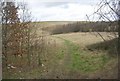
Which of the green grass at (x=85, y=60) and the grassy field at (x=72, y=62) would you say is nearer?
the grassy field at (x=72, y=62)

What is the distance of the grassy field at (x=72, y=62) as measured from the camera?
14.1 meters

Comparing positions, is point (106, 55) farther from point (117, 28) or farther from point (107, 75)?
point (117, 28)

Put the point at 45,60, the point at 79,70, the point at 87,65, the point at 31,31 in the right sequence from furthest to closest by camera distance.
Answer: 1. the point at 31,31
2. the point at 45,60
3. the point at 87,65
4. the point at 79,70

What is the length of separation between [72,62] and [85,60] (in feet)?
3.57

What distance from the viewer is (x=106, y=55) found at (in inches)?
675

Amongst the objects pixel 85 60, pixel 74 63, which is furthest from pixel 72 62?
pixel 85 60

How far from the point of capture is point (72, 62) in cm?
1759

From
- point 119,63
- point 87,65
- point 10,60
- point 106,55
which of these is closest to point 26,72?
point 10,60

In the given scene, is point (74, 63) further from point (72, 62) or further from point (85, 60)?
point (85, 60)

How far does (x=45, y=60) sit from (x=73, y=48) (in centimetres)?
335

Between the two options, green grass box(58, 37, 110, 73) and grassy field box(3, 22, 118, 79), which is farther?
green grass box(58, 37, 110, 73)

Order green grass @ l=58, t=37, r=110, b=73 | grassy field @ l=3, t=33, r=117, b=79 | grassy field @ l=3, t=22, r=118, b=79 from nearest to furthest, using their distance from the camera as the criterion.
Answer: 1. grassy field @ l=3, t=22, r=118, b=79
2. grassy field @ l=3, t=33, r=117, b=79
3. green grass @ l=58, t=37, r=110, b=73

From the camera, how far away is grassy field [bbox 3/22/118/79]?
46.2ft

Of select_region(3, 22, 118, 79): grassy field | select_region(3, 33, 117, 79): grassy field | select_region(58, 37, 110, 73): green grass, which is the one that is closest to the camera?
select_region(3, 22, 118, 79): grassy field
